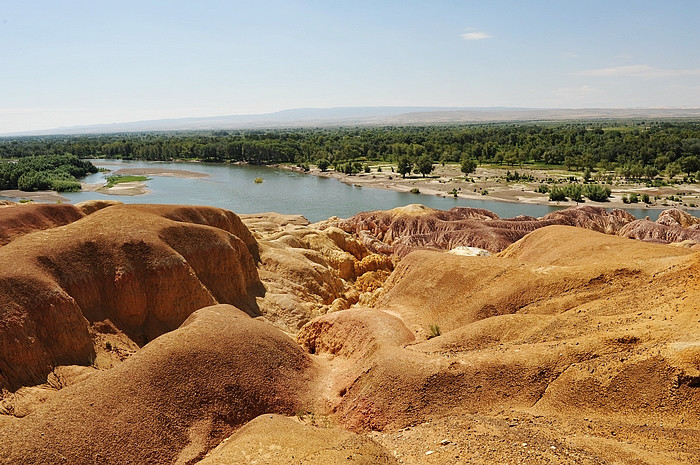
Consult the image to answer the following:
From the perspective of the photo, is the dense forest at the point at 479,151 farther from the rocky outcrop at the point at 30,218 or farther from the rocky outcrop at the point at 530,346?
the rocky outcrop at the point at 530,346

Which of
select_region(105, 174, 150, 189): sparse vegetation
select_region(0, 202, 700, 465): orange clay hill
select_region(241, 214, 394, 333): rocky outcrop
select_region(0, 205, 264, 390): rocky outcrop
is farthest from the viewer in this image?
select_region(105, 174, 150, 189): sparse vegetation

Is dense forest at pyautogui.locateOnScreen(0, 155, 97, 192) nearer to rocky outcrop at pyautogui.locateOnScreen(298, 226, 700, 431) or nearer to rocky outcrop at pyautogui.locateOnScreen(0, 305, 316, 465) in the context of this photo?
rocky outcrop at pyautogui.locateOnScreen(298, 226, 700, 431)

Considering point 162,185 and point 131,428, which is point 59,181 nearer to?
point 162,185

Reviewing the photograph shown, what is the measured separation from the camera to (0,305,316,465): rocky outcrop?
1428cm

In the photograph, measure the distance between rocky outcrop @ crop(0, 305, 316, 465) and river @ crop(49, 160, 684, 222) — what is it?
59573 mm

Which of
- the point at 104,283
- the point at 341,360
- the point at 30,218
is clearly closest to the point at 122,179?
the point at 30,218

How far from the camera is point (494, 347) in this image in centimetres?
1861

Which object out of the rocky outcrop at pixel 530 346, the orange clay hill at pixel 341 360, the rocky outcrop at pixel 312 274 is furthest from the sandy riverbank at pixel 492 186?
the rocky outcrop at pixel 530 346

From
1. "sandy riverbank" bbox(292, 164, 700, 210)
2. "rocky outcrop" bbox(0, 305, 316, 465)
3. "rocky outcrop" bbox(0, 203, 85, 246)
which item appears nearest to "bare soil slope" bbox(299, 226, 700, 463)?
"rocky outcrop" bbox(0, 305, 316, 465)

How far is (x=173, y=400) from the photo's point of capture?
1669 cm

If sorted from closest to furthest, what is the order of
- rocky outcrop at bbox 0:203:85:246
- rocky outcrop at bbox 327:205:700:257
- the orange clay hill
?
the orange clay hill
rocky outcrop at bbox 0:203:85:246
rocky outcrop at bbox 327:205:700:257

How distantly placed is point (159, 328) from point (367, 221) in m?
40.6

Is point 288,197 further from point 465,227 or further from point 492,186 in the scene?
point 465,227

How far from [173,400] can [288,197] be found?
271ft
